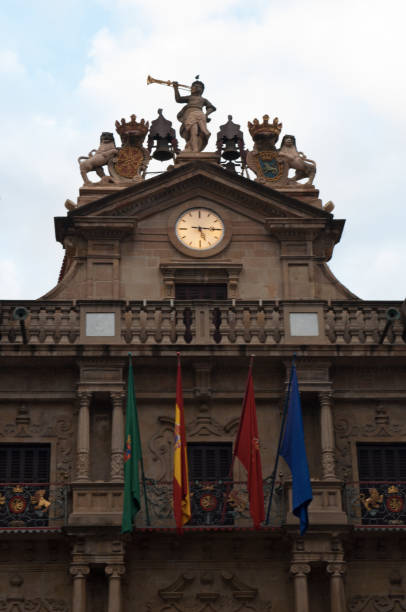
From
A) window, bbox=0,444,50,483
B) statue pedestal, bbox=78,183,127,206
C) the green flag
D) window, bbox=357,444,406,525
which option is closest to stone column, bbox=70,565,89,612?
the green flag

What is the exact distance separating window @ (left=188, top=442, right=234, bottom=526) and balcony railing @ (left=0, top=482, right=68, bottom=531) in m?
2.73

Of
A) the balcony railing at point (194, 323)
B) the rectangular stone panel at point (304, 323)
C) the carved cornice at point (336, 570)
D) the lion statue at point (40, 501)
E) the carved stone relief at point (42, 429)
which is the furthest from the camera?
the rectangular stone panel at point (304, 323)

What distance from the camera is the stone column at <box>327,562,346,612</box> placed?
28.5 meters

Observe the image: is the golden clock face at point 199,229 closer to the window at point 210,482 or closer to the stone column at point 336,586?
the window at point 210,482

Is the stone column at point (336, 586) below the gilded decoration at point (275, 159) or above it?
below

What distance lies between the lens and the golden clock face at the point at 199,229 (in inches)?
1308

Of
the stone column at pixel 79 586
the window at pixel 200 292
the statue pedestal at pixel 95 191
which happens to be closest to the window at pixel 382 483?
the window at pixel 200 292

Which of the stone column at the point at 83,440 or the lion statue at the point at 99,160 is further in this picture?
the lion statue at the point at 99,160

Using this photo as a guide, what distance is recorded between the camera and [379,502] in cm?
2978

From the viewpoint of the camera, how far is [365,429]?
3102cm

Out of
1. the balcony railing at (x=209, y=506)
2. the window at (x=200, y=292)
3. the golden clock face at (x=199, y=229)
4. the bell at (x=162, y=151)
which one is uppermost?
the bell at (x=162, y=151)

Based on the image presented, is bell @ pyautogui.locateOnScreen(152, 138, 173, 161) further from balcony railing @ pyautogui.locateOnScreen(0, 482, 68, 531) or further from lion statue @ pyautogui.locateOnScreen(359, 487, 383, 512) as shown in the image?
lion statue @ pyautogui.locateOnScreen(359, 487, 383, 512)

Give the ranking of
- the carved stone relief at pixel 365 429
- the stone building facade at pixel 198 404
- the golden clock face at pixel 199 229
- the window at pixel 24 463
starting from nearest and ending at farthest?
1. the stone building facade at pixel 198 404
2. the window at pixel 24 463
3. the carved stone relief at pixel 365 429
4. the golden clock face at pixel 199 229

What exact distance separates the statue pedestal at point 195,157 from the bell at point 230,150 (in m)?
0.53
